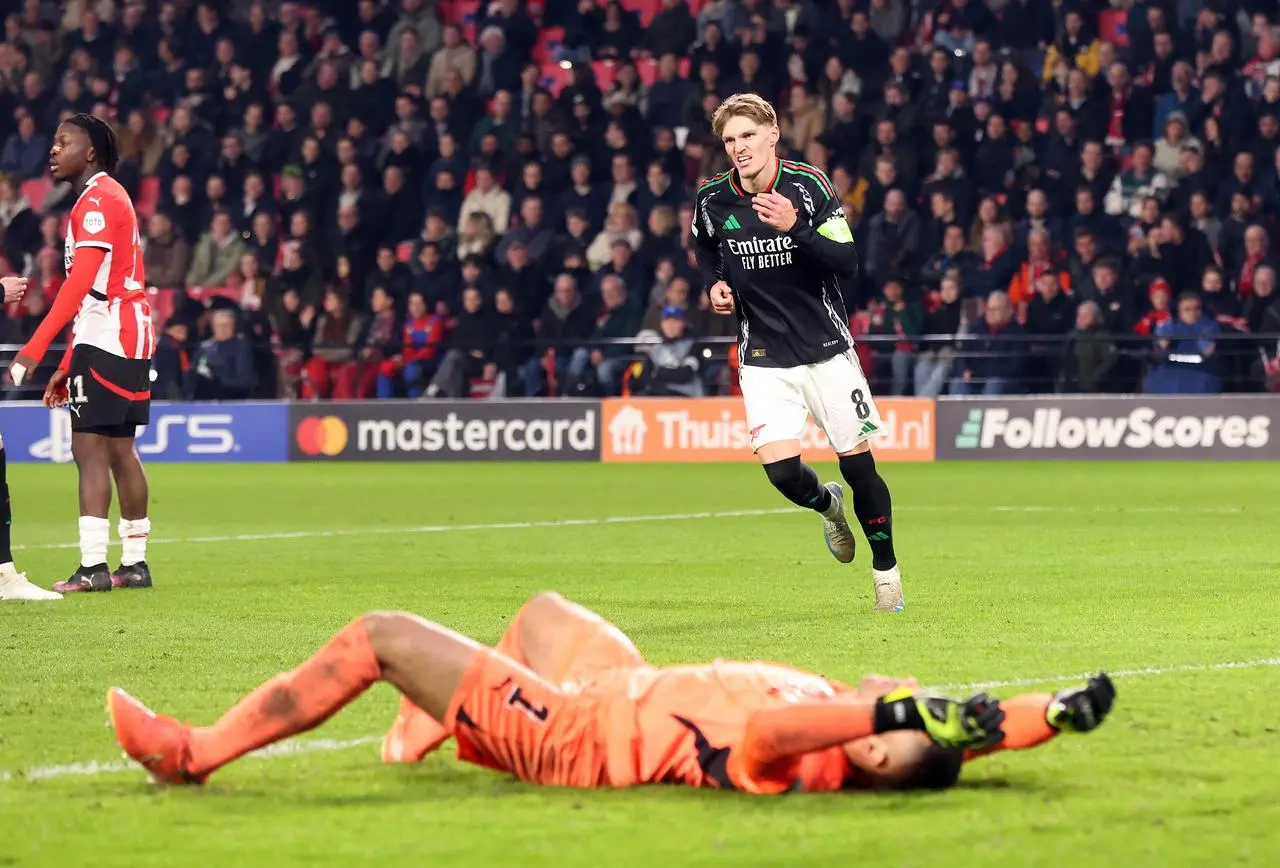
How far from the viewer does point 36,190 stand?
86.0 ft

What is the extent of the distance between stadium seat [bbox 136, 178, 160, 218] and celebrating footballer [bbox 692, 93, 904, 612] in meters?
18.0

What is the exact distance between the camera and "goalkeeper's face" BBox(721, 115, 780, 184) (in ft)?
26.8

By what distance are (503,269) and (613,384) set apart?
1.80 m

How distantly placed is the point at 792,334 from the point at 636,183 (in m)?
14.0

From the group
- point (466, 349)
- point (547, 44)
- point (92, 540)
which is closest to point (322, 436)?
point (466, 349)

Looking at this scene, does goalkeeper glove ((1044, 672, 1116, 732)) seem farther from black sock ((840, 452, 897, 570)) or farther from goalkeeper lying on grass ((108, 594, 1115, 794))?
black sock ((840, 452, 897, 570))

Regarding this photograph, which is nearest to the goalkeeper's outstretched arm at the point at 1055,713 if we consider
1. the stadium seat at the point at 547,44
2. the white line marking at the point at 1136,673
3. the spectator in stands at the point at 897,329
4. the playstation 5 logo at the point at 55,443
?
the white line marking at the point at 1136,673

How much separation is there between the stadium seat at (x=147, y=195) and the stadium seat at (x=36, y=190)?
4.42ft

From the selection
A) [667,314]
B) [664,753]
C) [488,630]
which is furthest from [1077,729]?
[667,314]

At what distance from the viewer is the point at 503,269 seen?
22.2 m

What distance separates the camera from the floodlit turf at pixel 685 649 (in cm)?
415

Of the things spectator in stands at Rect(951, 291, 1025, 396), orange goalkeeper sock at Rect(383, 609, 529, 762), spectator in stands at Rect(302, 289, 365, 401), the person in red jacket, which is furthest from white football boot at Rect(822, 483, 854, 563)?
spectator in stands at Rect(302, 289, 365, 401)

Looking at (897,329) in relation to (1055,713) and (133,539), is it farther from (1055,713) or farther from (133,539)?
(1055,713)

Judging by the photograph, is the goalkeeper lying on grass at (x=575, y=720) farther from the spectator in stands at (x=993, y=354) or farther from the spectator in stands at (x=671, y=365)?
the spectator in stands at (x=671, y=365)
